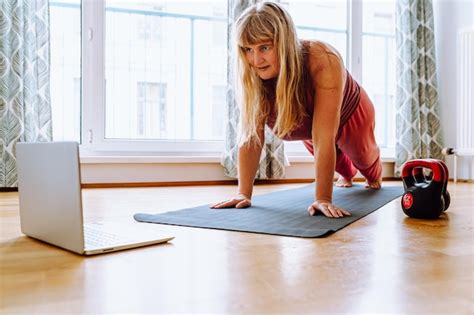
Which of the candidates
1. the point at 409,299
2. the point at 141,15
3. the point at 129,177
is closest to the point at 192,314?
the point at 409,299

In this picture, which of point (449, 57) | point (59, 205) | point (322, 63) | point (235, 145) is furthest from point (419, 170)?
point (449, 57)

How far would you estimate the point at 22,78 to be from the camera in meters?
2.50

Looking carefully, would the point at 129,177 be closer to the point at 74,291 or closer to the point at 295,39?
the point at 295,39

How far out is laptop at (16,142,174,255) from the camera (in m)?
0.83

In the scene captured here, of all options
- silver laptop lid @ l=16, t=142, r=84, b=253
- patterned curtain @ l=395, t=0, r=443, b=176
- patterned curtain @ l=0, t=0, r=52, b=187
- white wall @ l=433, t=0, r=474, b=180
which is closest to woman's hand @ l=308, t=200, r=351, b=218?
silver laptop lid @ l=16, t=142, r=84, b=253

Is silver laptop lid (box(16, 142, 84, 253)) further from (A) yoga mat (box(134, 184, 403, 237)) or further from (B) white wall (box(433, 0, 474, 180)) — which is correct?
(B) white wall (box(433, 0, 474, 180))

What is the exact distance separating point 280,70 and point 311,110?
0.77ft

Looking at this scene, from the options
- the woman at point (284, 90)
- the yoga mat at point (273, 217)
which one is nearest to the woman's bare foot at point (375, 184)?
the yoga mat at point (273, 217)

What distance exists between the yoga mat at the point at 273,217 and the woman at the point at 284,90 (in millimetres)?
66

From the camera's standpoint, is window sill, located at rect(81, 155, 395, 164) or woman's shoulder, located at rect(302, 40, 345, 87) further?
window sill, located at rect(81, 155, 395, 164)

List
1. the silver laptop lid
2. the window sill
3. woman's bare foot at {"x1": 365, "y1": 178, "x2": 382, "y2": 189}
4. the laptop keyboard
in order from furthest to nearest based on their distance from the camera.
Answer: the window sill < woman's bare foot at {"x1": 365, "y1": 178, "x2": 382, "y2": 189} < the laptop keyboard < the silver laptop lid

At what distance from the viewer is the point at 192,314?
579 mm

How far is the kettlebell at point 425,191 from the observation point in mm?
1388

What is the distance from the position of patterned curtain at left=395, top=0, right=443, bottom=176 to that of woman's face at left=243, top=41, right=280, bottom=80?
2212 millimetres
